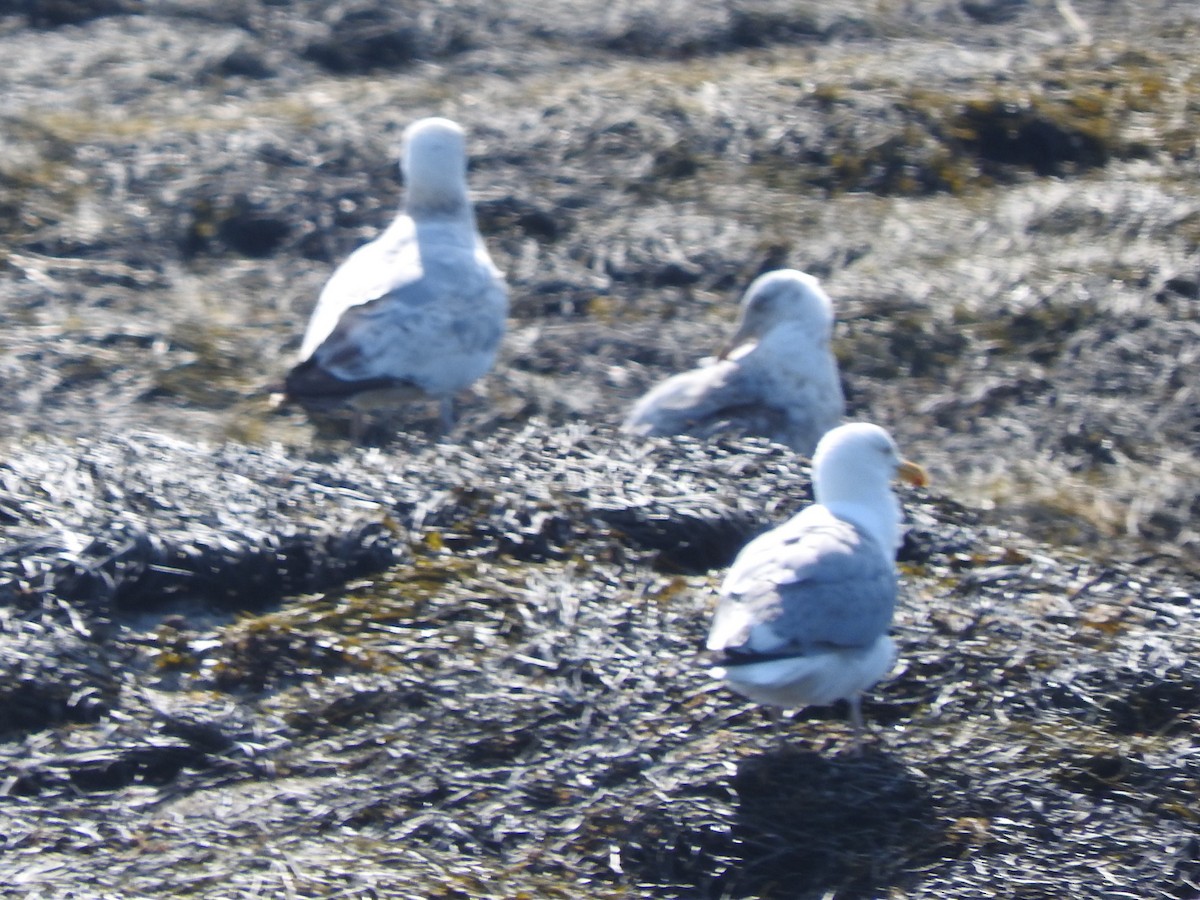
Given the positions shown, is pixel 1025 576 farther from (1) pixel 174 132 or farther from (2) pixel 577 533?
(1) pixel 174 132

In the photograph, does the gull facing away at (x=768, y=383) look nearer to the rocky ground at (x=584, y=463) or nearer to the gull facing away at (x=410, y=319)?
the rocky ground at (x=584, y=463)

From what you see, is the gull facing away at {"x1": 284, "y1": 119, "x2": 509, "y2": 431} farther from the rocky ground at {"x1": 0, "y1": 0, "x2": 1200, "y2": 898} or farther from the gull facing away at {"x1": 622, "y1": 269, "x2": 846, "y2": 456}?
the gull facing away at {"x1": 622, "y1": 269, "x2": 846, "y2": 456}

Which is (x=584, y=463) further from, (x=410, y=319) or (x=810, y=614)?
(x=810, y=614)

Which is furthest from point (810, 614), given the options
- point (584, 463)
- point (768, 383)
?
point (768, 383)

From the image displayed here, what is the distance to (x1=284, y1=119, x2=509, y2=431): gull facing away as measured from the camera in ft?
18.4

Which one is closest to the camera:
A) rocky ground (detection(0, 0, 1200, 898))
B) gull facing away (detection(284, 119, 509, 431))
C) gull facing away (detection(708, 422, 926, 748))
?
rocky ground (detection(0, 0, 1200, 898))

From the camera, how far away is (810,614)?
12.6 feet

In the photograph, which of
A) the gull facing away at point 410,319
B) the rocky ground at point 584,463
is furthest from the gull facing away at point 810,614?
the gull facing away at point 410,319

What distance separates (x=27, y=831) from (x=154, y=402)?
258 centimetres

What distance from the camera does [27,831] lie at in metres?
3.47

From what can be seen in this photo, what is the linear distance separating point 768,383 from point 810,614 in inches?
81.6

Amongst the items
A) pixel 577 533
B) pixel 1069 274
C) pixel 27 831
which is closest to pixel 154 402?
pixel 577 533

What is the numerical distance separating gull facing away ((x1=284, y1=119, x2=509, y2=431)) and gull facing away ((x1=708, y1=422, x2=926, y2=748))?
191 cm

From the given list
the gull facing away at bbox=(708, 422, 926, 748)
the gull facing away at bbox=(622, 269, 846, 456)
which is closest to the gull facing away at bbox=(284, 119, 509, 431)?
the gull facing away at bbox=(622, 269, 846, 456)
